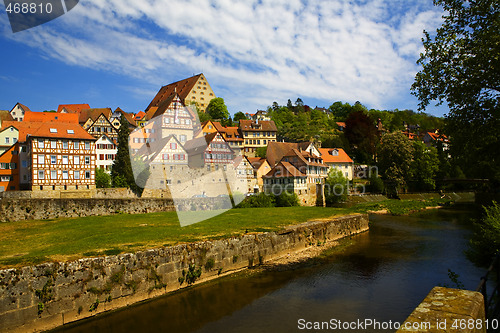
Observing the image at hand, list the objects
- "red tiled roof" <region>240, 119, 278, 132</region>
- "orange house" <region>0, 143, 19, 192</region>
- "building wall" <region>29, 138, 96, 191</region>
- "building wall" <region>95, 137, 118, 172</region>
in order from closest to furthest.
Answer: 1. "building wall" <region>29, 138, 96, 191</region>
2. "orange house" <region>0, 143, 19, 192</region>
3. "building wall" <region>95, 137, 118, 172</region>
4. "red tiled roof" <region>240, 119, 278, 132</region>

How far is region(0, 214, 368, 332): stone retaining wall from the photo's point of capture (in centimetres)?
1112

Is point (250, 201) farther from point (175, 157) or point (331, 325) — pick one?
point (331, 325)

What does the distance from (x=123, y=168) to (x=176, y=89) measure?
2848 inches

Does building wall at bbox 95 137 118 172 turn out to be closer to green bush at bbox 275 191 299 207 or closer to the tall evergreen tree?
the tall evergreen tree

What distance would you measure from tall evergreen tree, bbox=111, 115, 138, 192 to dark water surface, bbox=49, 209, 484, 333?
3031 centimetres

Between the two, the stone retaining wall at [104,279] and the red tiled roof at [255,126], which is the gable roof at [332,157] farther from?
the stone retaining wall at [104,279]

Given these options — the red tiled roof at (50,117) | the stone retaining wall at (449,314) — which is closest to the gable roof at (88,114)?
the red tiled roof at (50,117)

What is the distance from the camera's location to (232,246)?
744 inches

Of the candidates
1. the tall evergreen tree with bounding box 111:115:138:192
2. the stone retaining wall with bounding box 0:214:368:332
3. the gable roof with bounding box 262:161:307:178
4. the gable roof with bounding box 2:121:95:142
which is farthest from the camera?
the gable roof with bounding box 262:161:307:178

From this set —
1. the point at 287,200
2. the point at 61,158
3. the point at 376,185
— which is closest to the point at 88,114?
the point at 61,158

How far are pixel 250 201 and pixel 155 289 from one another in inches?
1190

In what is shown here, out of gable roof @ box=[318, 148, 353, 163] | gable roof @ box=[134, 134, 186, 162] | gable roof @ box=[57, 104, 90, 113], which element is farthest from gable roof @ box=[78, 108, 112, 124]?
gable roof @ box=[318, 148, 353, 163]

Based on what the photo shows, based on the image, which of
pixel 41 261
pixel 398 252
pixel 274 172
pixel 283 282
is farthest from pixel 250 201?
pixel 41 261

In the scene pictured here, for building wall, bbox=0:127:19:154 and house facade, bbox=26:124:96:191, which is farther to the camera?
building wall, bbox=0:127:19:154
